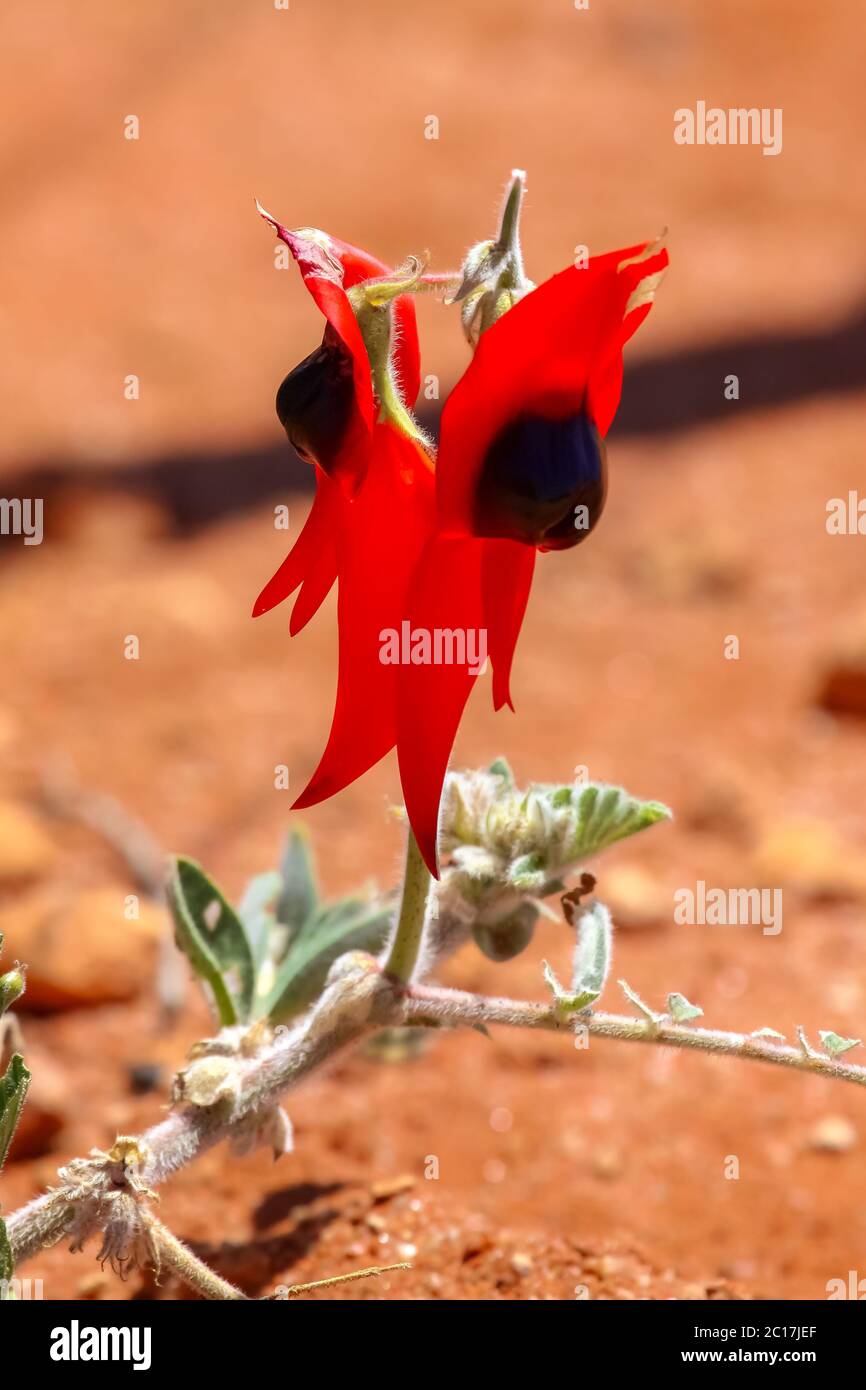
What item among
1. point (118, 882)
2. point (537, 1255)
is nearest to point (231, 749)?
point (118, 882)

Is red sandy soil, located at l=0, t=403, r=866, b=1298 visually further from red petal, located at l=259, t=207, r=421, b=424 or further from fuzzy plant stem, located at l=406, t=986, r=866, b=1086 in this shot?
red petal, located at l=259, t=207, r=421, b=424

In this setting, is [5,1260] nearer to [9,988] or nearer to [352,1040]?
[9,988]

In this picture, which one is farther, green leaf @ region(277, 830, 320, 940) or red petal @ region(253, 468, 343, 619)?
green leaf @ region(277, 830, 320, 940)

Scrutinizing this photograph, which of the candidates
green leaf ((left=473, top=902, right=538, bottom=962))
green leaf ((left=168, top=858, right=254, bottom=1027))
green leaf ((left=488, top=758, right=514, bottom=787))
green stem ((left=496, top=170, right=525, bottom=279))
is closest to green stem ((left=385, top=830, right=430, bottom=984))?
green leaf ((left=473, top=902, right=538, bottom=962))

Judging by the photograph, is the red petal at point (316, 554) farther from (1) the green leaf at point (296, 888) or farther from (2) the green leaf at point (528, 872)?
(1) the green leaf at point (296, 888)

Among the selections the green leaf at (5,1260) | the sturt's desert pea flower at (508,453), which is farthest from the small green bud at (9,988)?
the sturt's desert pea flower at (508,453)

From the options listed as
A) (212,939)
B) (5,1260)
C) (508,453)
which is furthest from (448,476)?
(212,939)

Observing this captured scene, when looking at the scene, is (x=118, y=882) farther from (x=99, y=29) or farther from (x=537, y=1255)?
(x=99, y=29)
